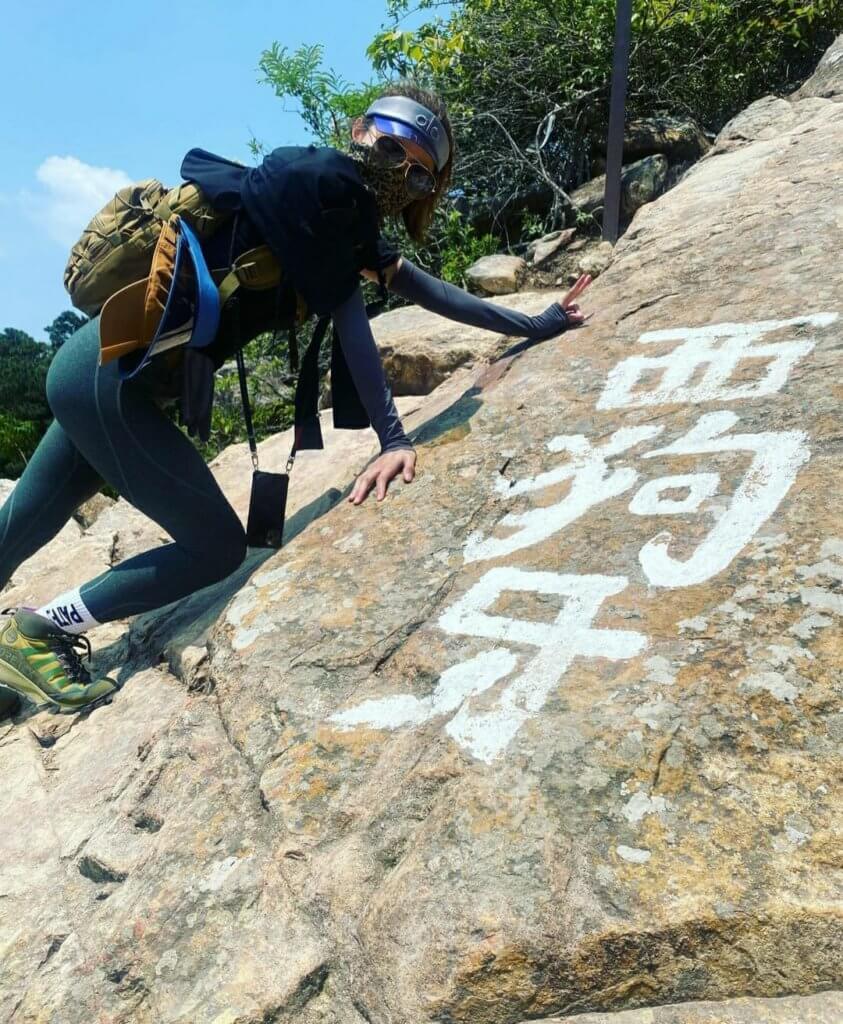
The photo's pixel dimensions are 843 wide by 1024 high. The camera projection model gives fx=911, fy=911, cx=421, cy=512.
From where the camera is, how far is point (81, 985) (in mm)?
1653

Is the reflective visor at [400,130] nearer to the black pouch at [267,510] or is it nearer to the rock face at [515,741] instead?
the rock face at [515,741]

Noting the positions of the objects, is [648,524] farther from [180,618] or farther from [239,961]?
[180,618]

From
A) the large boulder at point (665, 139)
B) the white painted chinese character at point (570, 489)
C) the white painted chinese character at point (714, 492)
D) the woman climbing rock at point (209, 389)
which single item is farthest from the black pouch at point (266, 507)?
the large boulder at point (665, 139)

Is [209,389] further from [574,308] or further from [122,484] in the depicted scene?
[574,308]

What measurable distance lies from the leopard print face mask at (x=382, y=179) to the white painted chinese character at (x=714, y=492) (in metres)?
1.05

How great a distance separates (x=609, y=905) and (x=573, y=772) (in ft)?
0.76

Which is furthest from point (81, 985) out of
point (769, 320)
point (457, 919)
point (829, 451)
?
point (769, 320)

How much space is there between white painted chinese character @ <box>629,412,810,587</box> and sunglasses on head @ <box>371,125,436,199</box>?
103cm

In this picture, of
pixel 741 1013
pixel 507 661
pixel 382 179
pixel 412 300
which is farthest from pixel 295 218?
pixel 741 1013

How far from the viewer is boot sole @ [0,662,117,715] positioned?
2.77 meters

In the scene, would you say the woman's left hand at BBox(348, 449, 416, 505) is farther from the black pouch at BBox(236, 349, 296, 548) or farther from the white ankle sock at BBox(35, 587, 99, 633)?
the white ankle sock at BBox(35, 587, 99, 633)

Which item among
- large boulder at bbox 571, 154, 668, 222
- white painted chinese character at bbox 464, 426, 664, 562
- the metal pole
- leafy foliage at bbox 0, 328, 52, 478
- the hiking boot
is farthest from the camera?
leafy foliage at bbox 0, 328, 52, 478

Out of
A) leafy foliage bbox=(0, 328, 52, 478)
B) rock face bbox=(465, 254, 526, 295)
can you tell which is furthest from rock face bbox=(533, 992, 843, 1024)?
leafy foliage bbox=(0, 328, 52, 478)

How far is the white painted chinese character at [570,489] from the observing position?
221 centimetres
